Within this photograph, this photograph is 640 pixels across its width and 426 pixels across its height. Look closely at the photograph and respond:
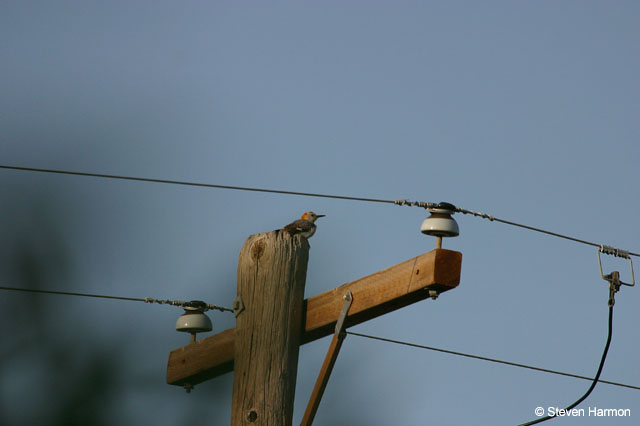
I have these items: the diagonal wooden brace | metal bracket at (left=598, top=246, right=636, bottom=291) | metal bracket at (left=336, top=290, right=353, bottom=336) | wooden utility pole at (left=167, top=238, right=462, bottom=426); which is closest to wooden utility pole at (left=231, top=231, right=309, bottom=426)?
Answer: wooden utility pole at (left=167, top=238, right=462, bottom=426)

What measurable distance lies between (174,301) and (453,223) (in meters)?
2.18

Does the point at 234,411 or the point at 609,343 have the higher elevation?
the point at 609,343

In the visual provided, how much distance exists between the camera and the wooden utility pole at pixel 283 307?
6.63 meters

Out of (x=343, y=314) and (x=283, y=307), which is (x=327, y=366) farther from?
(x=283, y=307)

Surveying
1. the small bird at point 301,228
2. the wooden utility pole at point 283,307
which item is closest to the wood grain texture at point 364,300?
the wooden utility pole at point 283,307

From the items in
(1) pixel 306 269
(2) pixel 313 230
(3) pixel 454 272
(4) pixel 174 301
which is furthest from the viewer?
(4) pixel 174 301

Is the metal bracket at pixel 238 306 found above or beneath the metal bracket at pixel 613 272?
beneath

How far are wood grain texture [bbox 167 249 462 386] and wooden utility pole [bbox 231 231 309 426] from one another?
142mm

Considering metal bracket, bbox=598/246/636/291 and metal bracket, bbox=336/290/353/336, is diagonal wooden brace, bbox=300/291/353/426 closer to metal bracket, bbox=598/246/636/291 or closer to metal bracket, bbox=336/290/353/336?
metal bracket, bbox=336/290/353/336

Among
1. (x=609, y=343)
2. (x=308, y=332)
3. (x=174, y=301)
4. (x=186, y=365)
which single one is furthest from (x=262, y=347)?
(x=609, y=343)

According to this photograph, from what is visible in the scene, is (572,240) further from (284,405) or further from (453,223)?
(284,405)

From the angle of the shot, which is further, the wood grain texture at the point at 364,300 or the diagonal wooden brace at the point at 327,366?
the diagonal wooden brace at the point at 327,366

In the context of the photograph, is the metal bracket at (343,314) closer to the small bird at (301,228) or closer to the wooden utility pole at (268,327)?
the wooden utility pole at (268,327)

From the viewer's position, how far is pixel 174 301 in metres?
8.07
